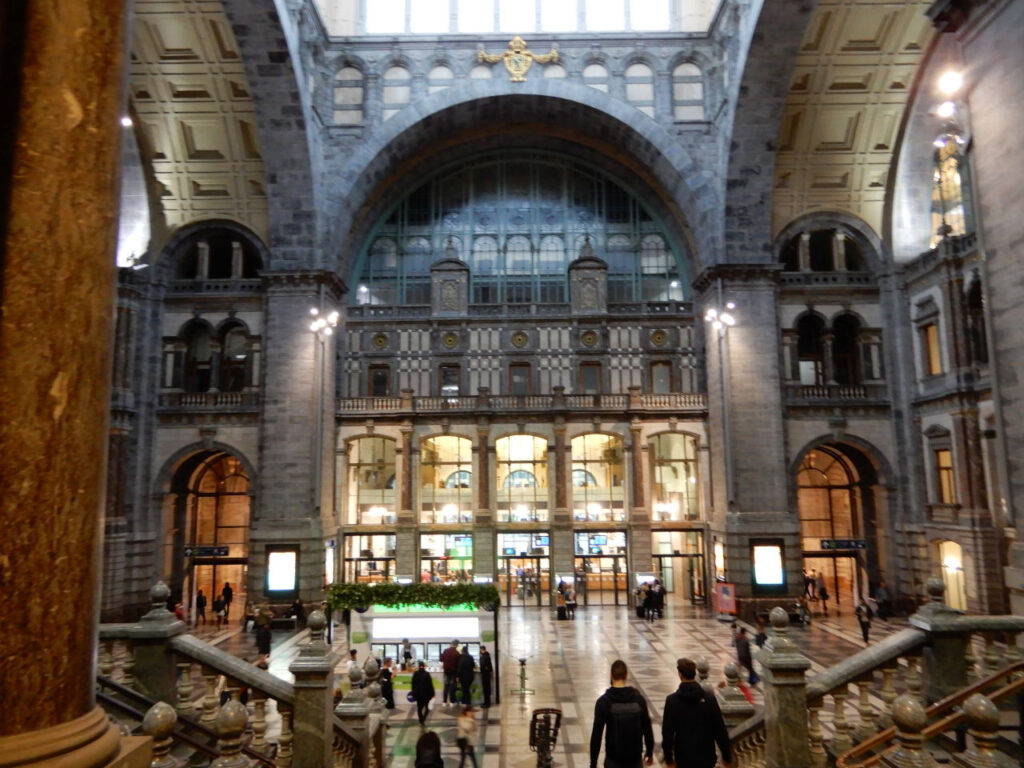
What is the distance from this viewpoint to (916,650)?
795 cm

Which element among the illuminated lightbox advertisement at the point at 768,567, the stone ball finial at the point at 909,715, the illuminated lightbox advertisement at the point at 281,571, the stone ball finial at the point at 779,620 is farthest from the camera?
the illuminated lightbox advertisement at the point at 281,571

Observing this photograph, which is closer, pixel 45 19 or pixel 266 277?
pixel 45 19

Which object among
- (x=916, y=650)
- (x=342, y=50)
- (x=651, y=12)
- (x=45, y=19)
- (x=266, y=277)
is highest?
(x=651, y=12)

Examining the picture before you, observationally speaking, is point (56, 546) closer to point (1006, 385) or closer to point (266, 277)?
point (1006, 385)

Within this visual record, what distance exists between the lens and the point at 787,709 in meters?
7.91

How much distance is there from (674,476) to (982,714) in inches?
1108

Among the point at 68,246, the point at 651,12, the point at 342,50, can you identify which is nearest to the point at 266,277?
the point at 342,50

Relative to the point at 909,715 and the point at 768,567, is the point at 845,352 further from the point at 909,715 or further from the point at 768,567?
the point at 909,715

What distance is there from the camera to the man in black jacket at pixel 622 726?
646 centimetres

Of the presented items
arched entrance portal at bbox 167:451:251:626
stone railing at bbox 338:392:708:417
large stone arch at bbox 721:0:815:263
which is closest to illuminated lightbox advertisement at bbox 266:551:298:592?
arched entrance portal at bbox 167:451:251:626

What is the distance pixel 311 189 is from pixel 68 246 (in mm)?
27289

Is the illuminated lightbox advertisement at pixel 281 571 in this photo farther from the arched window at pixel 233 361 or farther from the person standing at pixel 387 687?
the person standing at pixel 387 687

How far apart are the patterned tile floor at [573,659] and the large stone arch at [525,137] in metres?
14.8

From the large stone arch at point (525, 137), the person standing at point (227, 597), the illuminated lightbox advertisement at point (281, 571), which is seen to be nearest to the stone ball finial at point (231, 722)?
the illuminated lightbox advertisement at point (281, 571)
